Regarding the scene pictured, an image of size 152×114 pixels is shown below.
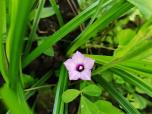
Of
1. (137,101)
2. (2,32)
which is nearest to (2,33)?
(2,32)

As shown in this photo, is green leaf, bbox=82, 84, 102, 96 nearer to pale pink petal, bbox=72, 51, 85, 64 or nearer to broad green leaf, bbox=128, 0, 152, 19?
pale pink petal, bbox=72, 51, 85, 64

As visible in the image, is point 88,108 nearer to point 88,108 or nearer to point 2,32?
point 88,108

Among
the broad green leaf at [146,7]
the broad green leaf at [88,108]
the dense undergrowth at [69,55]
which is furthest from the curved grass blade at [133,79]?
the broad green leaf at [146,7]

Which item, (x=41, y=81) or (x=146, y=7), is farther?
(x=41, y=81)

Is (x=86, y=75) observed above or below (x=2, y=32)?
below

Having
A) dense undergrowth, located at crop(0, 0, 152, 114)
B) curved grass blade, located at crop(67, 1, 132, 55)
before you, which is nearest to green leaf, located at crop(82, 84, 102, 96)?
dense undergrowth, located at crop(0, 0, 152, 114)

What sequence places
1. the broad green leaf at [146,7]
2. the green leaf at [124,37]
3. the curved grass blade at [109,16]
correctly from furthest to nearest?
1. the green leaf at [124,37]
2. the curved grass blade at [109,16]
3. the broad green leaf at [146,7]

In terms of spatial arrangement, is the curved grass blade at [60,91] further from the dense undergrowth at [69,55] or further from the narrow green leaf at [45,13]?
the narrow green leaf at [45,13]

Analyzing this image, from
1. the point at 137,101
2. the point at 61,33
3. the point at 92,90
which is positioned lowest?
the point at 137,101
